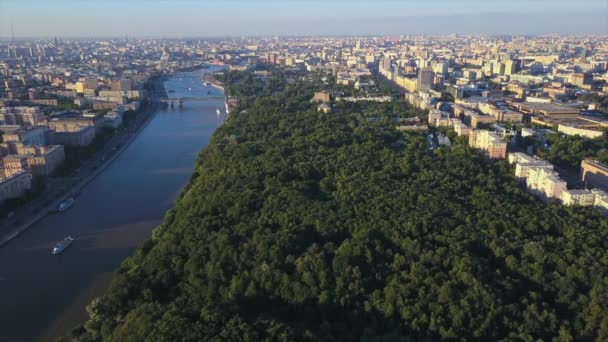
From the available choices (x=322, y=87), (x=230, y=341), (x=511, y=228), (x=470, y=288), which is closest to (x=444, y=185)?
(x=511, y=228)

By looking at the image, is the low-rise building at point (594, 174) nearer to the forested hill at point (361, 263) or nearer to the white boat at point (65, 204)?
the forested hill at point (361, 263)

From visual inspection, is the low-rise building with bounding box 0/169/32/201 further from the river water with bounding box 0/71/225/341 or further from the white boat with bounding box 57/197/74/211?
the river water with bounding box 0/71/225/341

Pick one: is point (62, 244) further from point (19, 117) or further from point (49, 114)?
point (49, 114)

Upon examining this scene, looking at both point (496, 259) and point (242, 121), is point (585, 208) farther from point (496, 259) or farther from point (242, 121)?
point (242, 121)

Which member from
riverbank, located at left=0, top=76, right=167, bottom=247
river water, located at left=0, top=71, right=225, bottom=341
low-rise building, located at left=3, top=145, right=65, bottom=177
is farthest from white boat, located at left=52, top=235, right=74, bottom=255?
low-rise building, located at left=3, top=145, right=65, bottom=177

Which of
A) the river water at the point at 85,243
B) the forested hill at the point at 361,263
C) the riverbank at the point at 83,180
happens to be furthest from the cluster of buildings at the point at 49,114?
the forested hill at the point at 361,263
